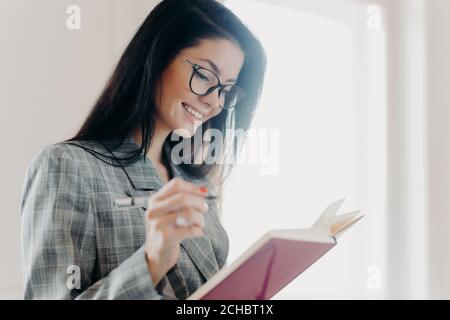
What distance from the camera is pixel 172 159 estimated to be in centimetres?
102

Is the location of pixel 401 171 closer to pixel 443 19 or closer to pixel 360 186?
pixel 360 186

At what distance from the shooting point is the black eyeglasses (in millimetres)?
985

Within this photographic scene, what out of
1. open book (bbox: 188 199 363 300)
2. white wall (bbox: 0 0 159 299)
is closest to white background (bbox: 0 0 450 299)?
white wall (bbox: 0 0 159 299)

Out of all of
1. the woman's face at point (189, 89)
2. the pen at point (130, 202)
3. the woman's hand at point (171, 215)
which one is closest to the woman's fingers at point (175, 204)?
the woman's hand at point (171, 215)

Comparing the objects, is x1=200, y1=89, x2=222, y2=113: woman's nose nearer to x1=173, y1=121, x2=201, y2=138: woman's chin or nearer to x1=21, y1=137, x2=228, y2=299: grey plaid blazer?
x1=173, y1=121, x2=201, y2=138: woman's chin

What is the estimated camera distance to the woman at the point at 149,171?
0.80 metres

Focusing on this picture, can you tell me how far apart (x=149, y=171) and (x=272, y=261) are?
0.97 ft

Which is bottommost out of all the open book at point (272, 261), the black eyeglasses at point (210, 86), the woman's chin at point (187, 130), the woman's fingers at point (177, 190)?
the open book at point (272, 261)

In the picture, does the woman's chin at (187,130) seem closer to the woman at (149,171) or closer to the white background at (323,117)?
the woman at (149,171)

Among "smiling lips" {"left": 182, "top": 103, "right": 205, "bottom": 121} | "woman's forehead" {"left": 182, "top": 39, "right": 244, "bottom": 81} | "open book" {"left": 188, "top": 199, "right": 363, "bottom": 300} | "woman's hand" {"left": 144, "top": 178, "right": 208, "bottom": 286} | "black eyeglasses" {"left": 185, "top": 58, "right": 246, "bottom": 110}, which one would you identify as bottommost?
"open book" {"left": 188, "top": 199, "right": 363, "bottom": 300}

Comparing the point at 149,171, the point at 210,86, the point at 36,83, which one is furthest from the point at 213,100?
the point at 36,83

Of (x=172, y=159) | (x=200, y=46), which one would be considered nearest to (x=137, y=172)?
(x=172, y=159)

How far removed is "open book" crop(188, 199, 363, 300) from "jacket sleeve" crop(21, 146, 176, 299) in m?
0.09

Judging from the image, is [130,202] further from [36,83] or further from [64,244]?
[36,83]
